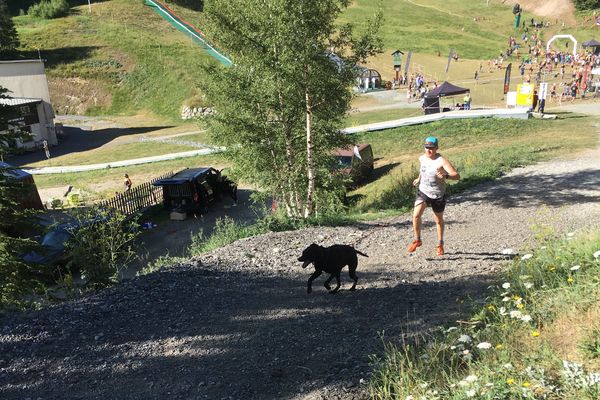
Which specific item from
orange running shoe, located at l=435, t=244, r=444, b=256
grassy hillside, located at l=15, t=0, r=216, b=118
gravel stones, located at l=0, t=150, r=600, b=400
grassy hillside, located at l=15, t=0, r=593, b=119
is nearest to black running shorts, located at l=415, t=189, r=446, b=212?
orange running shoe, located at l=435, t=244, r=444, b=256

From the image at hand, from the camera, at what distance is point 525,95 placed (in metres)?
27.9

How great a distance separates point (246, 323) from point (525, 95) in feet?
89.0

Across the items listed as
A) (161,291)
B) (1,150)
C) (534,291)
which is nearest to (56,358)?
(161,291)

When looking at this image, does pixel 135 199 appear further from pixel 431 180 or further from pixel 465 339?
pixel 465 339

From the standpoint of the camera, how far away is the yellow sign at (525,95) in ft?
90.7

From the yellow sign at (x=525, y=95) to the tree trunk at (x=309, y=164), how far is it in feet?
65.0

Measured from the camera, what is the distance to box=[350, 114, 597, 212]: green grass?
15.0 metres

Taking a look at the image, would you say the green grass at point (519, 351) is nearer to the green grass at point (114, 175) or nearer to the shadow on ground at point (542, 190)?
the shadow on ground at point (542, 190)

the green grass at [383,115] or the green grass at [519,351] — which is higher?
the green grass at [519,351]

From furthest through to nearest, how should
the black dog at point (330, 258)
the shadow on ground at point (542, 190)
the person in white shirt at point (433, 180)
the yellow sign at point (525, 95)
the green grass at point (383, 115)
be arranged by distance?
the green grass at point (383, 115)
the yellow sign at point (525, 95)
the shadow on ground at point (542, 190)
the person in white shirt at point (433, 180)
the black dog at point (330, 258)

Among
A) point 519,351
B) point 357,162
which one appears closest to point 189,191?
point 357,162

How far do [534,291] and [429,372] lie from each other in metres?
1.81

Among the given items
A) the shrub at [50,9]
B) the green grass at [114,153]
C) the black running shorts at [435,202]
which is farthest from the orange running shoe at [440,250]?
the shrub at [50,9]

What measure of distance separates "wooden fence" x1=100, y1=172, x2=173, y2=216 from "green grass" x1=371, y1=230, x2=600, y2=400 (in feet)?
54.5
